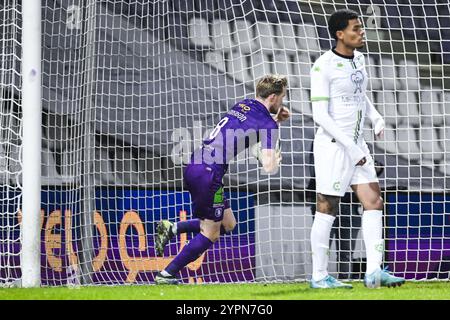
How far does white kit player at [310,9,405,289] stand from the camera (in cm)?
613

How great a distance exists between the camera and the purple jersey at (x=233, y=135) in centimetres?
655

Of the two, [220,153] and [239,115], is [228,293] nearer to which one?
[220,153]

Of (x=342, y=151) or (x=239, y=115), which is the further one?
(x=239, y=115)

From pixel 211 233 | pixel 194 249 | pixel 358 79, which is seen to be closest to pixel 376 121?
pixel 358 79

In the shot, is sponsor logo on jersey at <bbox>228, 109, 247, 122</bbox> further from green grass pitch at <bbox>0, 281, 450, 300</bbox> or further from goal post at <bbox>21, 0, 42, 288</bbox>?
goal post at <bbox>21, 0, 42, 288</bbox>

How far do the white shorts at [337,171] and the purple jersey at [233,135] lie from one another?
48 centimetres

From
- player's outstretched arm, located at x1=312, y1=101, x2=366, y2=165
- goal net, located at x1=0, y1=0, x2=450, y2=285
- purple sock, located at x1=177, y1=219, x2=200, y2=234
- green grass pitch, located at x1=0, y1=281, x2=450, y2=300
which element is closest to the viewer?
green grass pitch, located at x1=0, y1=281, x2=450, y2=300

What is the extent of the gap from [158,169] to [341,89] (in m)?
2.46

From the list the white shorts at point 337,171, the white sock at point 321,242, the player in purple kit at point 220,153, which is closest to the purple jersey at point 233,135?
the player in purple kit at point 220,153

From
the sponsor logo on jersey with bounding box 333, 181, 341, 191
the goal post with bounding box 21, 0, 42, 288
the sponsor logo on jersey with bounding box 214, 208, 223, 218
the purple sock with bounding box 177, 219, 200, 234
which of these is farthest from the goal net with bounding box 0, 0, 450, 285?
the sponsor logo on jersey with bounding box 333, 181, 341, 191

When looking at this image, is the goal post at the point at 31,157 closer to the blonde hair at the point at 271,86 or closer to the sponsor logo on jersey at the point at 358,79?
the blonde hair at the point at 271,86

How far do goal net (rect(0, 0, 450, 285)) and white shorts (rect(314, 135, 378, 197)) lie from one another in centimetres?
137

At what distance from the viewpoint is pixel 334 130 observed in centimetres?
612

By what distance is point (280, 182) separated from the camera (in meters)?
7.84
